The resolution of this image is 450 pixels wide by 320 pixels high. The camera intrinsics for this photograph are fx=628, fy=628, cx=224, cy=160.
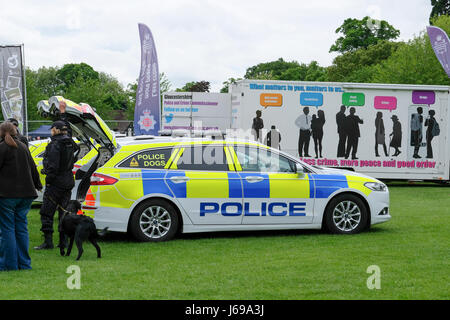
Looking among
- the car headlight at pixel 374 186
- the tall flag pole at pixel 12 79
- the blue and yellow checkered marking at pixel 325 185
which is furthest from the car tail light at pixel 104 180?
the tall flag pole at pixel 12 79

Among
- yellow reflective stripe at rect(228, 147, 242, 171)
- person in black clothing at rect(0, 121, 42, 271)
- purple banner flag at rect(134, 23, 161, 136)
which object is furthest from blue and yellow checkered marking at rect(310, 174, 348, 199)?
purple banner flag at rect(134, 23, 161, 136)

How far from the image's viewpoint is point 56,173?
843cm

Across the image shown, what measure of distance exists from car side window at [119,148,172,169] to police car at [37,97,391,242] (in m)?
0.01

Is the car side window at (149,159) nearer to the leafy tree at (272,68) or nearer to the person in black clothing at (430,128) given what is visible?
the person in black clothing at (430,128)

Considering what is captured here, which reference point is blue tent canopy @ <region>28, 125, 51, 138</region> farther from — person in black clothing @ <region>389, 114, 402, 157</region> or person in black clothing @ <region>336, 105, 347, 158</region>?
person in black clothing @ <region>389, 114, 402, 157</region>

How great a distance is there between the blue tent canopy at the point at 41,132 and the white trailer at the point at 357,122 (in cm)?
1465

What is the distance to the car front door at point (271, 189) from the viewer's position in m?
9.32

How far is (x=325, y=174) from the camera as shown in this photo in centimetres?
973

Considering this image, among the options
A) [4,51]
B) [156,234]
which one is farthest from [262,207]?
[4,51]

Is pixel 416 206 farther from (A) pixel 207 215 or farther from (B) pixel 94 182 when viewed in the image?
(B) pixel 94 182

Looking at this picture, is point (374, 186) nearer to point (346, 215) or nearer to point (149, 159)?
point (346, 215)

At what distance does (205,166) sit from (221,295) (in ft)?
12.0

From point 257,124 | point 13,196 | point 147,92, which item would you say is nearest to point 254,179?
point 13,196

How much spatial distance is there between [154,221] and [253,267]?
7.43 feet
